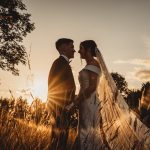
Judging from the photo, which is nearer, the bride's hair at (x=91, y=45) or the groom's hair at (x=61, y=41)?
the bride's hair at (x=91, y=45)

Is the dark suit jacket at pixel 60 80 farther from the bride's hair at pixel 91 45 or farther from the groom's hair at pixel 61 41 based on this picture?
the bride's hair at pixel 91 45

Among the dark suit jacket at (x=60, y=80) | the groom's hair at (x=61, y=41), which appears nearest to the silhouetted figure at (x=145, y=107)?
the dark suit jacket at (x=60, y=80)

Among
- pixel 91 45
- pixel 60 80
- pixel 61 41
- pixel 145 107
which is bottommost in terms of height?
pixel 145 107

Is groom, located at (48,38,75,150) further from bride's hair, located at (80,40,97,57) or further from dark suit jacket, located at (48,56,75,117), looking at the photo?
bride's hair, located at (80,40,97,57)

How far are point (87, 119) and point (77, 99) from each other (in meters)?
0.53

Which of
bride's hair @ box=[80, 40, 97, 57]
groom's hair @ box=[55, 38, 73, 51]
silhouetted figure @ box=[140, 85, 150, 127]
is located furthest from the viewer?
groom's hair @ box=[55, 38, 73, 51]

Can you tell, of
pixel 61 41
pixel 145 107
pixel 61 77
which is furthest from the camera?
pixel 61 41

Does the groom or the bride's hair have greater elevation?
the bride's hair

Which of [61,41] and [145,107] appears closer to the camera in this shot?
[145,107]

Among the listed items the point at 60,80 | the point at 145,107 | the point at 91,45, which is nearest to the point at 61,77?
the point at 60,80

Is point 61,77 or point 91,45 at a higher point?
point 91,45

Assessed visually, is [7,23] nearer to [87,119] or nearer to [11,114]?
[87,119]

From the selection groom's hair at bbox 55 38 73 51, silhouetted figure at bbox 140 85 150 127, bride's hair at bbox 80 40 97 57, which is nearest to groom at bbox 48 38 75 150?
groom's hair at bbox 55 38 73 51

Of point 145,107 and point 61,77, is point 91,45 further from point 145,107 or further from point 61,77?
point 145,107
